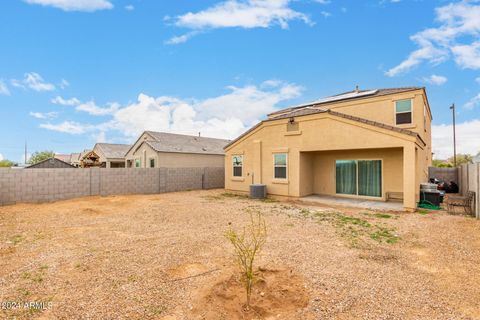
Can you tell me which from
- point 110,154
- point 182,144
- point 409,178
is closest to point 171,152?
point 182,144

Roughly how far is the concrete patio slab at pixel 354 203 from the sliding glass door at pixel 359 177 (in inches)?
27.8

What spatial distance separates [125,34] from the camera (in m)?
14.2

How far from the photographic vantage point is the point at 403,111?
13.2m

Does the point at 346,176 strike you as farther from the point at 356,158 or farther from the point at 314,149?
the point at 314,149

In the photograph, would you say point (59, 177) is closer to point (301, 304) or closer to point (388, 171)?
point (301, 304)

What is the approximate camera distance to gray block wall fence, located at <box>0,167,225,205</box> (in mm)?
11219

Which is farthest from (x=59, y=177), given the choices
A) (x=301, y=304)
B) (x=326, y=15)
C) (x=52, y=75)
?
(x=326, y=15)

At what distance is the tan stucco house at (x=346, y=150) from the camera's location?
1055 centimetres

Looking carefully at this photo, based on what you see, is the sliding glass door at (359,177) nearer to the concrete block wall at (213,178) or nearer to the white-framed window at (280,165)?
the white-framed window at (280,165)

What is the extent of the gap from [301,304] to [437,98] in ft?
66.3

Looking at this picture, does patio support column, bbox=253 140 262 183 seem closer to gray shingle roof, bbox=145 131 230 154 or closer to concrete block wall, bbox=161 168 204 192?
concrete block wall, bbox=161 168 204 192

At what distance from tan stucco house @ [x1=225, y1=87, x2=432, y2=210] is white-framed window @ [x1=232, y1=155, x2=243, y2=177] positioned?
0.30 m

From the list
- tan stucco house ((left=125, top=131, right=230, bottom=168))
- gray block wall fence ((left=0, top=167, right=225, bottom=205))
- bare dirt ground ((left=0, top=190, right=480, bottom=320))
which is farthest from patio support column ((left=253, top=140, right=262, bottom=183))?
tan stucco house ((left=125, top=131, right=230, bottom=168))

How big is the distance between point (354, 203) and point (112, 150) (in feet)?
97.9
